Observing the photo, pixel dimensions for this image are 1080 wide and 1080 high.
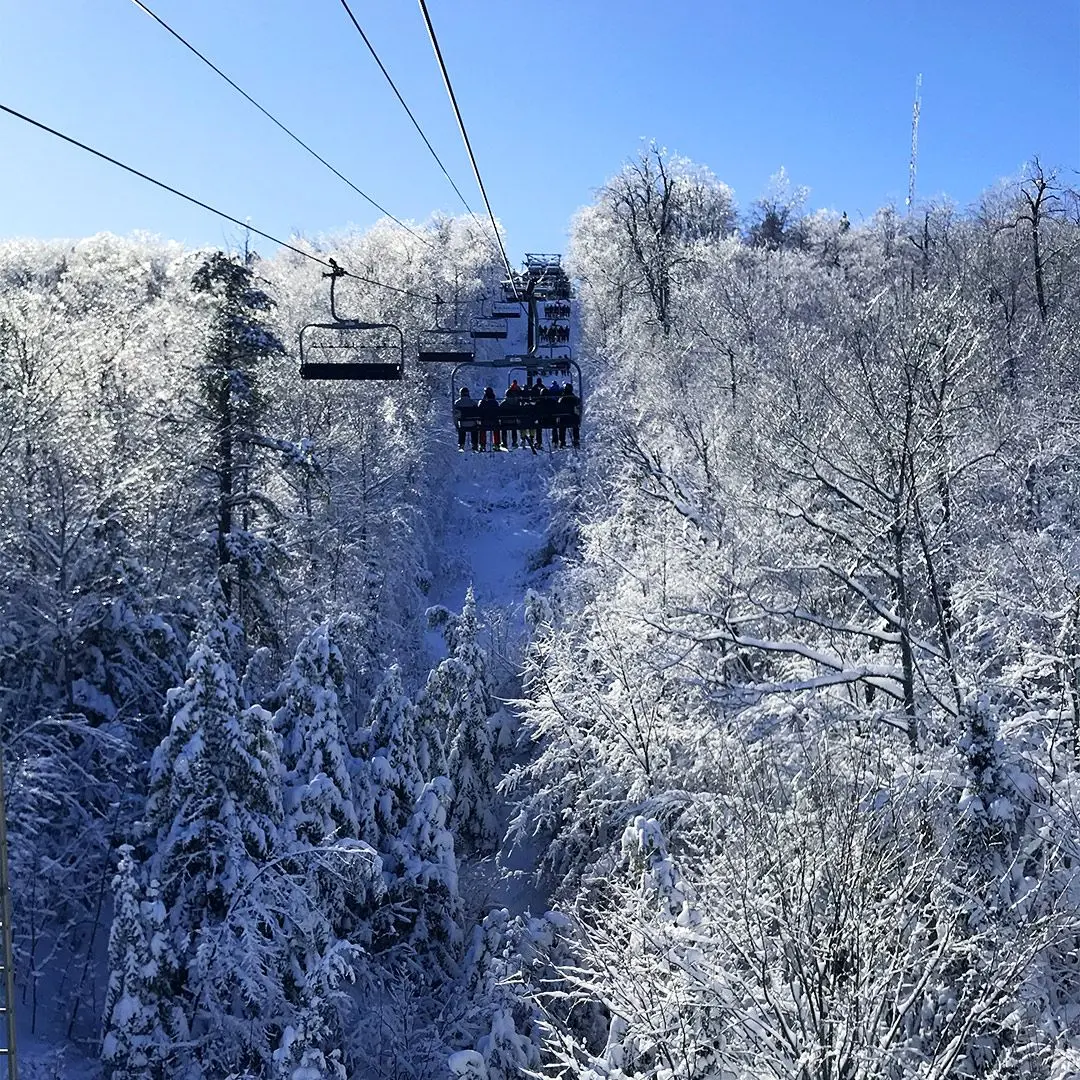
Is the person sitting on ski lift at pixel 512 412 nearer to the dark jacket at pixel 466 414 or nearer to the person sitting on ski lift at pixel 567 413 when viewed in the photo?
the dark jacket at pixel 466 414

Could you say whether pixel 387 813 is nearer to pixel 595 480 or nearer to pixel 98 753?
pixel 98 753

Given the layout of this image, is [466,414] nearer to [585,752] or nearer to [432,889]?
[585,752]

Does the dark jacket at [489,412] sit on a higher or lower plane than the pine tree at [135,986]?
higher

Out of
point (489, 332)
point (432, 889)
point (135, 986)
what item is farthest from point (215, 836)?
point (489, 332)

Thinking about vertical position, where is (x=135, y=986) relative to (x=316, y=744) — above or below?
below

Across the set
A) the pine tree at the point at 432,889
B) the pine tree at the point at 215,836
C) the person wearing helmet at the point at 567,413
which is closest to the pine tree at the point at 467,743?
the pine tree at the point at 432,889

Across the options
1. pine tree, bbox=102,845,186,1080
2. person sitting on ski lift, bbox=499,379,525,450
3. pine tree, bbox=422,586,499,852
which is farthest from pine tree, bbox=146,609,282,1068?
pine tree, bbox=422,586,499,852
